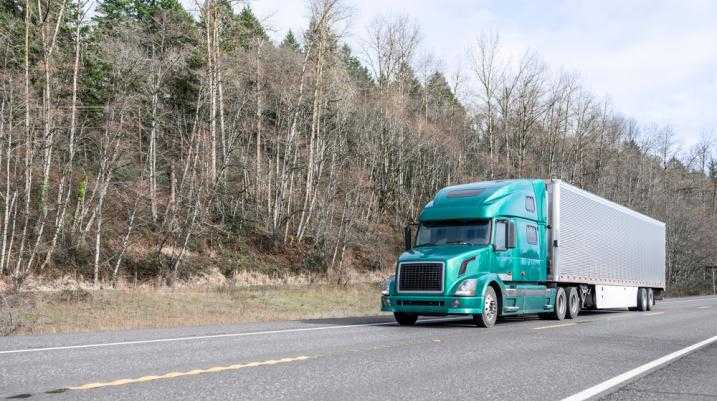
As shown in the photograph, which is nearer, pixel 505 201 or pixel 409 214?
pixel 505 201

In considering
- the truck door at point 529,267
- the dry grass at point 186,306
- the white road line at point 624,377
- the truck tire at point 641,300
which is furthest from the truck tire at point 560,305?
the truck tire at point 641,300

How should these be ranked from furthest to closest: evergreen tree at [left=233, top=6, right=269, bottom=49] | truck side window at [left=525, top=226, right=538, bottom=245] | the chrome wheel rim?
evergreen tree at [left=233, top=6, right=269, bottom=49], truck side window at [left=525, top=226, right=538, bottom=245], the chrome wheel rim

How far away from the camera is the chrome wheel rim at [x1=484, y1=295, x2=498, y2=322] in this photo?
15.2m

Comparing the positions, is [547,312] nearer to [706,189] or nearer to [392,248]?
[392,248]

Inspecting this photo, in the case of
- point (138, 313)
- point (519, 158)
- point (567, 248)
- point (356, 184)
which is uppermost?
point (519, 158)

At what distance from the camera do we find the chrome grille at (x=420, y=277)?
1477 cm

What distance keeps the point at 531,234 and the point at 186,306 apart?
43.2ft

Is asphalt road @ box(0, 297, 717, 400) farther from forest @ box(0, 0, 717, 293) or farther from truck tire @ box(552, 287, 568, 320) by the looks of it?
forest @ box(0, 0, 717, 293)

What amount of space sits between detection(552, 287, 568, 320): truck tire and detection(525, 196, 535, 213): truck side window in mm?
2829

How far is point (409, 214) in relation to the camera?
50.1 meters

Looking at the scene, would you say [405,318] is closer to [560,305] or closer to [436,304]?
[436,304]

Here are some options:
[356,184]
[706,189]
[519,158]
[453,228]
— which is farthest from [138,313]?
[706,189]

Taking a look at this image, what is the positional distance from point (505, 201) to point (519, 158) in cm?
3843

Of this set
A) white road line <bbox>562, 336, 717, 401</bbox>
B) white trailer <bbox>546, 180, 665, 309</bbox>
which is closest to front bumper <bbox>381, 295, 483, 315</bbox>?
white road line <bbox>562, 336, 717, 401</bbox>
